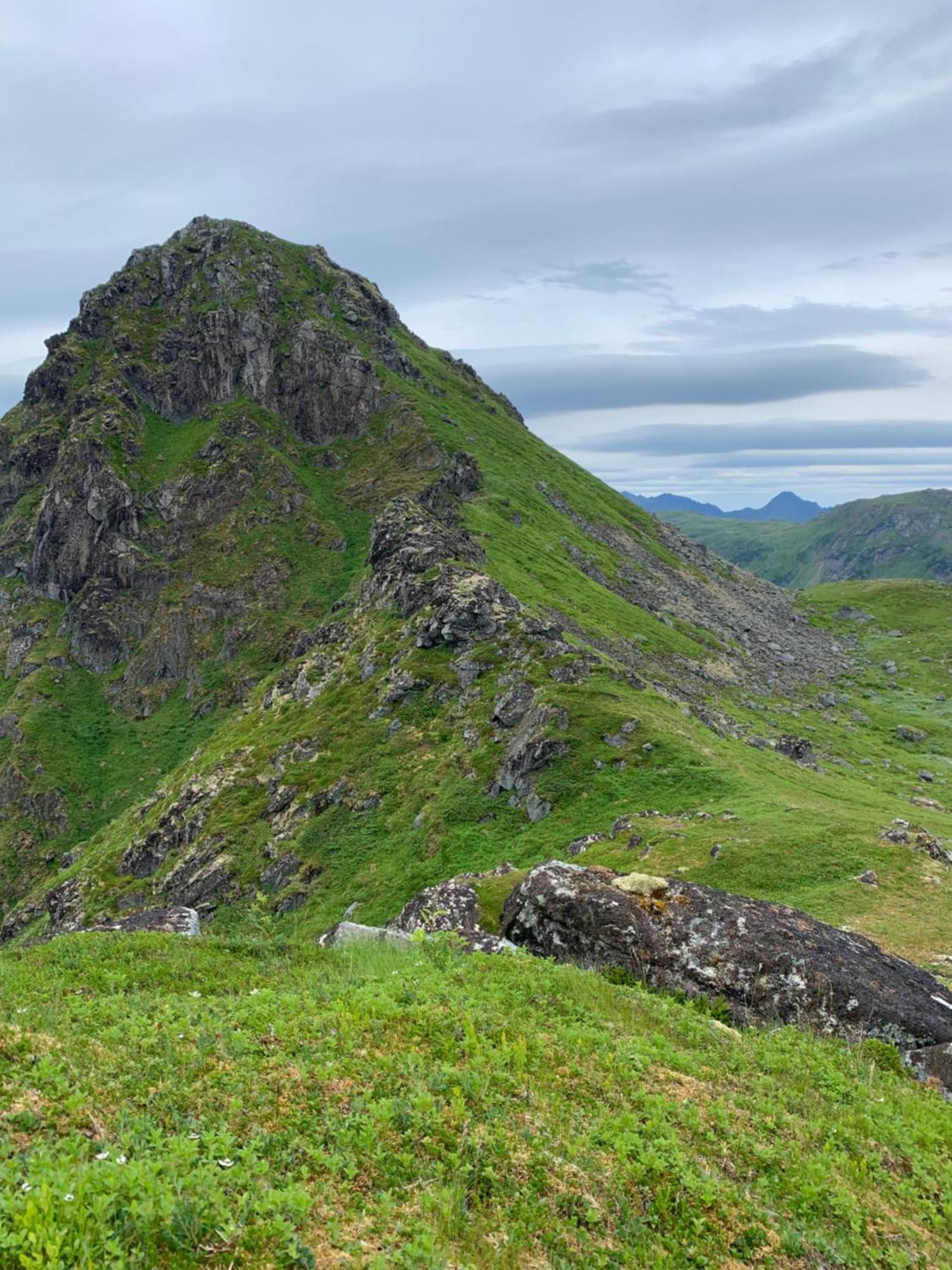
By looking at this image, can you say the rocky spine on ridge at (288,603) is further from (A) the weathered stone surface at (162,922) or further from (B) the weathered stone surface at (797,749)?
(A) the weathered stone surface at (162,922)

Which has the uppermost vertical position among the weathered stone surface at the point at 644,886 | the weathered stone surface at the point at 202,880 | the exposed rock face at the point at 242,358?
the exposed rock face at the point at 242,358

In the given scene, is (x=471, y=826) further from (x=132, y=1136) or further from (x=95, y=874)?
(x=95, y=874)

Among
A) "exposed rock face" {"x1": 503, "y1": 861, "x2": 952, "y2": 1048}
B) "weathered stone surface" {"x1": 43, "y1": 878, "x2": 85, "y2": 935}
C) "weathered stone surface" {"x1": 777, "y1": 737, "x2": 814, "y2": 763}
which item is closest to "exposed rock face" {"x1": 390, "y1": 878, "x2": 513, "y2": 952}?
"exposed rock face" {"x1": 503, "y1": 861, "x2": 952, "y2": 1048}

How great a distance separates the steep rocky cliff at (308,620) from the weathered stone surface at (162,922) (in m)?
4.87

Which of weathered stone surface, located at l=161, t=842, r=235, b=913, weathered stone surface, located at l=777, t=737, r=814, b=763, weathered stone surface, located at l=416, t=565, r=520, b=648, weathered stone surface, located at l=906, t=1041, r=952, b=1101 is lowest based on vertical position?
weathered stone surface, located at l=161, t=842, r=235, b=913

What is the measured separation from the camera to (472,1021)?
1290 centimetres

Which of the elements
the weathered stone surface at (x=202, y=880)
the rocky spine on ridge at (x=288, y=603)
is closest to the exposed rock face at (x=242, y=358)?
the rocky spine on ridge at (x=288, y=603)

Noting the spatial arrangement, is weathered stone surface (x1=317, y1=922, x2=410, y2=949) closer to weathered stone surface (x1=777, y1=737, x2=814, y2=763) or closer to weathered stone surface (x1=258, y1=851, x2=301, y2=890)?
weathered stone surface (x1=258, y1=851, x2=301, y2=890)

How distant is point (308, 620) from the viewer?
4385 inches

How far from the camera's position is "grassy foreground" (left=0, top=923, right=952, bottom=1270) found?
285 inches

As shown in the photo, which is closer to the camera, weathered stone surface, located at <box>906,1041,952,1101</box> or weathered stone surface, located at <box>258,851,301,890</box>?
weathered stone surface, located at <box>906,1041,952,1101</box>

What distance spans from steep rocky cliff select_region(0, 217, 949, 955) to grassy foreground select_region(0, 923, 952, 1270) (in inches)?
677

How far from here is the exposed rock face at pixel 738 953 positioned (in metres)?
16.0

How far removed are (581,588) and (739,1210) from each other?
87617mm
